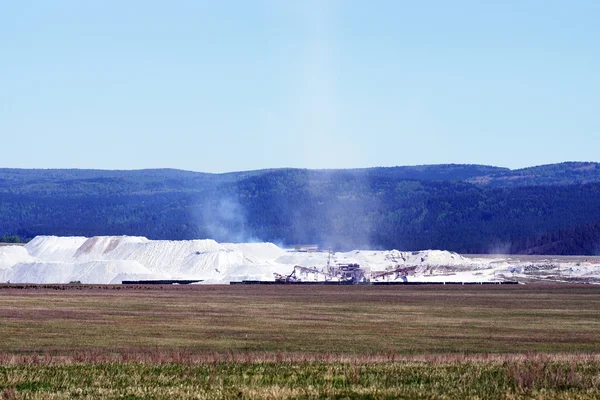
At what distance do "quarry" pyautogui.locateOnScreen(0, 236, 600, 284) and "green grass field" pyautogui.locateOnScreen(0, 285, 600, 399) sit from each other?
23.9 m

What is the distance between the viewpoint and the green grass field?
94.5 feet

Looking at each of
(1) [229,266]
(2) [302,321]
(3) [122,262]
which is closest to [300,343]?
(2) [302,321]

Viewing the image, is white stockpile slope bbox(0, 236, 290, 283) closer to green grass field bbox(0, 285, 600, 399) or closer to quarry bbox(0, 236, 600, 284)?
quarry bbox(0, 236, 600, 284)

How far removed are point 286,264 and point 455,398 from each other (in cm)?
13020

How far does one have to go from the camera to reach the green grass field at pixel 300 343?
28.8 metres

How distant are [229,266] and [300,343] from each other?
91660mm

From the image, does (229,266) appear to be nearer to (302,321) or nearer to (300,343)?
(302,321)

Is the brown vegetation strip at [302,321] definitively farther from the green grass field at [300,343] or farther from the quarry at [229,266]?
the quarry at [229,266]

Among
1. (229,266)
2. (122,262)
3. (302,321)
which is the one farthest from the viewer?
(229,266)

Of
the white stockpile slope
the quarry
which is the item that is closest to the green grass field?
the quarry

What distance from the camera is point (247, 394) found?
88.4ft

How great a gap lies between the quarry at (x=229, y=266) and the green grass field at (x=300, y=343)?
23.9 m

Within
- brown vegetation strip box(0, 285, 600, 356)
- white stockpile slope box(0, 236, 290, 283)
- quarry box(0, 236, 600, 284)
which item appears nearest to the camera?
brown vegetation strip box(0, 285, 600, 356)

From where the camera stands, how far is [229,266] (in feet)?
463
